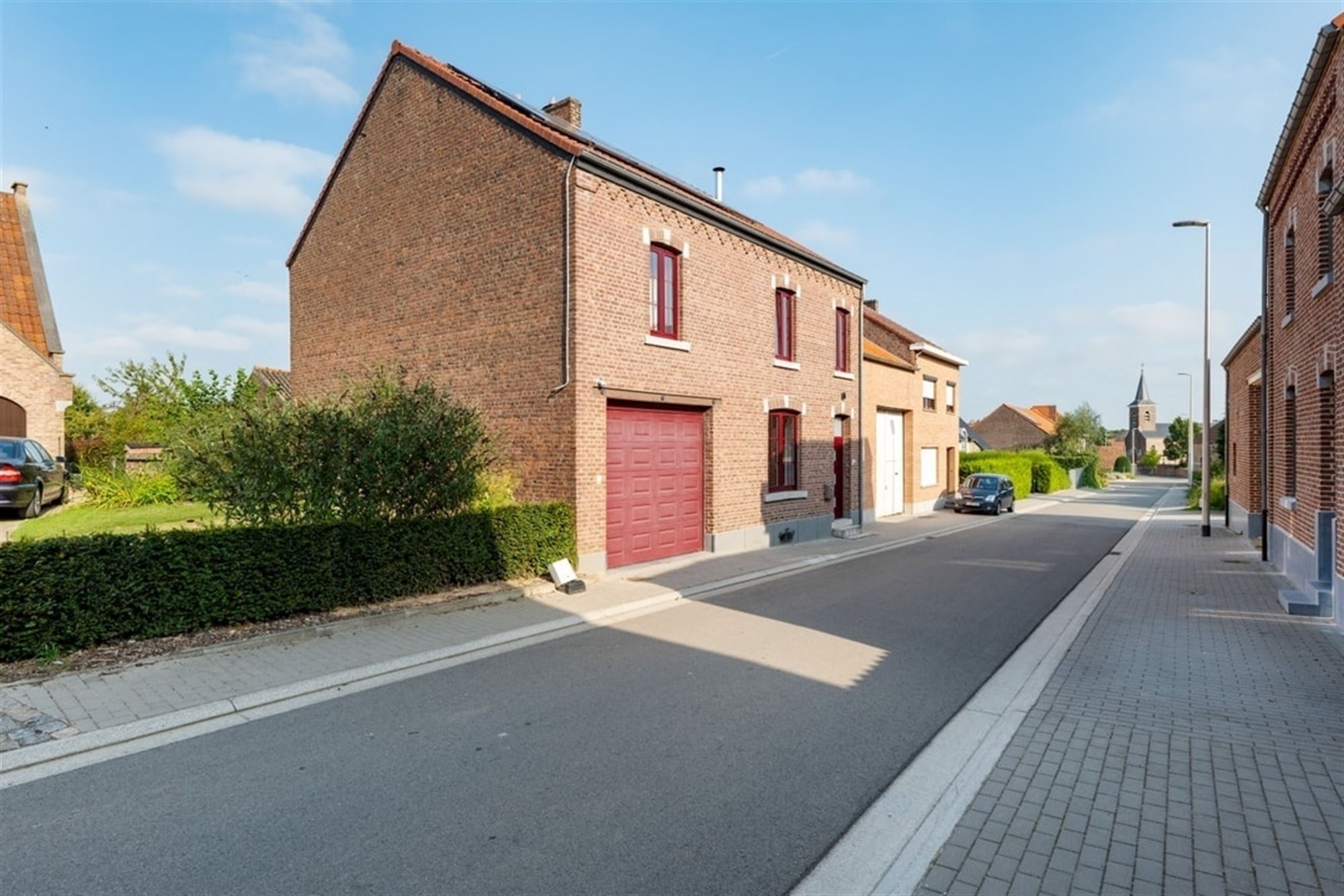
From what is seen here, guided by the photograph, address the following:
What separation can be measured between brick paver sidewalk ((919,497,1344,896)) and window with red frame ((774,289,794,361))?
9.84m

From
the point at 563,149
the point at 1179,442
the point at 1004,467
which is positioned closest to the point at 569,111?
the point at 563,149

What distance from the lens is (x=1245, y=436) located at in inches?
778

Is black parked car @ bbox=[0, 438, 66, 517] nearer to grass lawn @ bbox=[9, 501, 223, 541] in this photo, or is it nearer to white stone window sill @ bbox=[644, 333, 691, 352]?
grass lawn @ bbox=[9, 501, 223, 541]

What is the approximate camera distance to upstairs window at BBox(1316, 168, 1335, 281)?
31.7ft

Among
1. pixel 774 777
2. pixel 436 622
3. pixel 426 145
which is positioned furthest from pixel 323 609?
pixel 426 145

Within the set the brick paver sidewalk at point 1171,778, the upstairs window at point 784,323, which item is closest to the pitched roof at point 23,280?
the upstairs window at point 784,323

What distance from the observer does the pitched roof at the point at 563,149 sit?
468 inches

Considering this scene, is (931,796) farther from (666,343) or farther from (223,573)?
(666,343)

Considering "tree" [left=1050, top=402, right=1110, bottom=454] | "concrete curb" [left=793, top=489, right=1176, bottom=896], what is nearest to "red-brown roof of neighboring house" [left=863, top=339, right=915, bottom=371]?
"concrete curb" [left=793, top=489, right=1176, bottom=896]

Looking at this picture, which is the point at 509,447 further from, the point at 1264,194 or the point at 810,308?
the point at 1264,194

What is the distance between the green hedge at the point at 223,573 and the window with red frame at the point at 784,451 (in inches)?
294

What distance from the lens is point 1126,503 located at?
3462cm

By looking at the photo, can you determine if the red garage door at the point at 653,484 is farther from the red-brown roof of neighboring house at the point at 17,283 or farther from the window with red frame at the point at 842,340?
the red-brown roof of neighboring house at the point at 17,283

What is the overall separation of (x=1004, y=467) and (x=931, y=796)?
112ft
